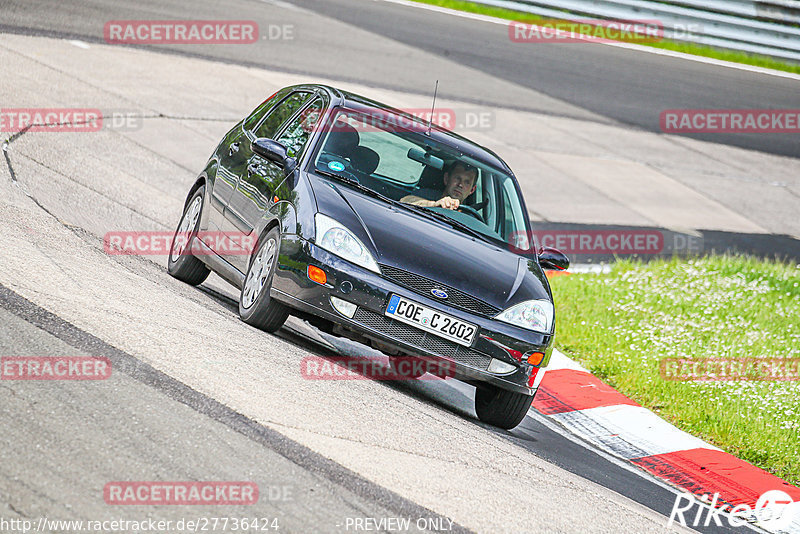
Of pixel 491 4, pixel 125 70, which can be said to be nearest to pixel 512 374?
pixel 125 70

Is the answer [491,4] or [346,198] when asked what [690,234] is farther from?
[491,4]

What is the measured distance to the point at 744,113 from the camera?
22031mm

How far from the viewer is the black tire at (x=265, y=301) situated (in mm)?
6664

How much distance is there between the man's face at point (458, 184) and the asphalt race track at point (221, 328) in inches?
52.7

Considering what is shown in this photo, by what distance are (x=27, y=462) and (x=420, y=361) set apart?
3115mm

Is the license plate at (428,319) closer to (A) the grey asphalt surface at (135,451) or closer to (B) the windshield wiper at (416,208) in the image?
(B) the windshield wiper at (416,208)

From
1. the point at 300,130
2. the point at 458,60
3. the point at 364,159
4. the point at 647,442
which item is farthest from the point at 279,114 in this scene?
the point at 458,60

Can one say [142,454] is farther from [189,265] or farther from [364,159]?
[189,265]

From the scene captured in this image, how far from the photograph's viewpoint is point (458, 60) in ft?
69.1

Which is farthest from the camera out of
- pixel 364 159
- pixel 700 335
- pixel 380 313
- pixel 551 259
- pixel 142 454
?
pixel 700 335

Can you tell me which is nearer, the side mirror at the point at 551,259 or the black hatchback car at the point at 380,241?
the black hatchback car at the point at 380,241

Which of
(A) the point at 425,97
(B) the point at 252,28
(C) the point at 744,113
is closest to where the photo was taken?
(A) the point at 425,97

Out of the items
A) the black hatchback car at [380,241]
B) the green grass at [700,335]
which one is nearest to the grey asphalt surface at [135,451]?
the black hatchback car at [380,241]

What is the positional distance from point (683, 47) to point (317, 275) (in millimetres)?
21966
